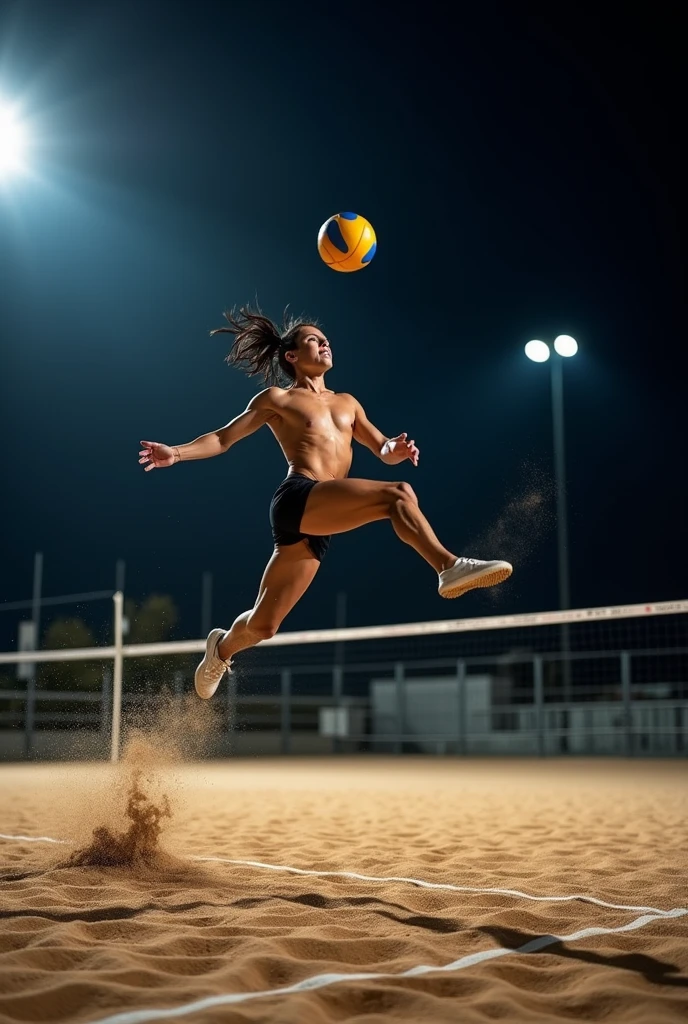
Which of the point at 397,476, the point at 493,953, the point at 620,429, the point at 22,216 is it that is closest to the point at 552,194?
the point at 620,429

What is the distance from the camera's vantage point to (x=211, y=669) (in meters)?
5.29

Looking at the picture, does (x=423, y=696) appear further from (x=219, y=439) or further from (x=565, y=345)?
(x=219, y=439)

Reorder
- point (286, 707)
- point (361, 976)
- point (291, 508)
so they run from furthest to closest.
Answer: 1. point (286, 707)
2. point (291, 508)
3. point (361, 976)

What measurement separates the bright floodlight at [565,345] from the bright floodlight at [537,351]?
25cm

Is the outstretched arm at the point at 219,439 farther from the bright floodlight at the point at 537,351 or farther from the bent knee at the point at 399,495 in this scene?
the bright floodlight at the point at 537,351

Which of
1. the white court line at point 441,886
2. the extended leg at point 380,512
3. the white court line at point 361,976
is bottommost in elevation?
the white court line at point 441,886

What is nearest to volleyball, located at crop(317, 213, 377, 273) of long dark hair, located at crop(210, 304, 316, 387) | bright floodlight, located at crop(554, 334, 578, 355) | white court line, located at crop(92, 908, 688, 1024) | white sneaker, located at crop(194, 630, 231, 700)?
long dark hair, located at crop(210, 304, 316, 387)

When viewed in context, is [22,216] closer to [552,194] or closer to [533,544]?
[552,194]

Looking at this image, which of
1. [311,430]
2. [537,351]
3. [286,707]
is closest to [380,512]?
[311,430]

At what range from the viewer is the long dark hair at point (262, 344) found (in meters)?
5.03

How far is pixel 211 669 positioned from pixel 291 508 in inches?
52.7

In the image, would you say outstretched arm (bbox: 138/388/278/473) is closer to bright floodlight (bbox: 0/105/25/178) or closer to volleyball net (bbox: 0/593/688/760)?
volleyball net (bbox: 0/593/688/760)

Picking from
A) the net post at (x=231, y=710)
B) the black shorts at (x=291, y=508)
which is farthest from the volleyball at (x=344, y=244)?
the net post at (x=231, y=710)

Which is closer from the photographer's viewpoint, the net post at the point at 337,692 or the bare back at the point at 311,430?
the bare back at the point at 311,430
